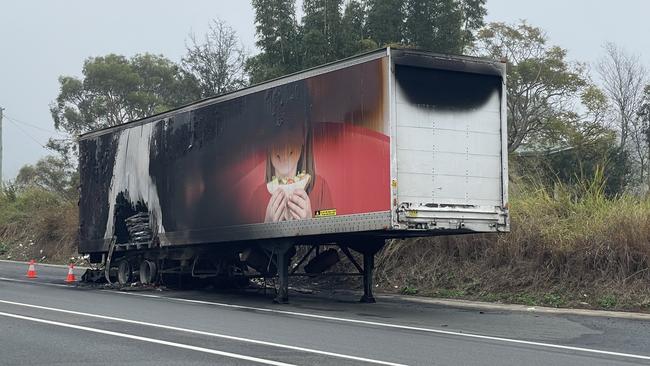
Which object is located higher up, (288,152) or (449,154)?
(288,152)

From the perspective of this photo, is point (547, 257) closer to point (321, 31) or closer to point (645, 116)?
point (321, 31)

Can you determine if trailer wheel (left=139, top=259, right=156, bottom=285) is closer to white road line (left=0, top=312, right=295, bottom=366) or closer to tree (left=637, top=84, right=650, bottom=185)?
white road line (left=0, top=312, right=295, bottom=366)

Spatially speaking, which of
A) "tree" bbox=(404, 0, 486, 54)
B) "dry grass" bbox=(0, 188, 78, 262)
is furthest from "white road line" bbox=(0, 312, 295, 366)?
"tree" bbox=(404, 0, 486, 54)

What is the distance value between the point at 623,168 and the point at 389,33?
44.4 ft

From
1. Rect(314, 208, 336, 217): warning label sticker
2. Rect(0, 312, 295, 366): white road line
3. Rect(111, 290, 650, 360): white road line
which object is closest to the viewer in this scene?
Rect(0, 312, 295, 366): white road line

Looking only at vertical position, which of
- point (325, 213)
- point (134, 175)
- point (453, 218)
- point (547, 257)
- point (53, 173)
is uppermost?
point (53, 173)

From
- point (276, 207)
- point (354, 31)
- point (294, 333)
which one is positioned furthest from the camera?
point (354, 31)

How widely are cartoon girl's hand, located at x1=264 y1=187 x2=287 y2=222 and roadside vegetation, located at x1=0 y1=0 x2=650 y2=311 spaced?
4.91 meters

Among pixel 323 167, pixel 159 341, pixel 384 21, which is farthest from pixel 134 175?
pixel 384 21

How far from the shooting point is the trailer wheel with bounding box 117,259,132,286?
20.6 metres

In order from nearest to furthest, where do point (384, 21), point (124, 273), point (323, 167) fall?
point (323, 167) → point (124, 273) → point (384, 21)

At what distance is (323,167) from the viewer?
583 inches

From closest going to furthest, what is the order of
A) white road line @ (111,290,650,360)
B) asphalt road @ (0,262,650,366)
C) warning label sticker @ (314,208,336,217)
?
asphalt road @ (0,262,650,366) → white road line @ (111,290,650,360) → warning label sticker @ (314,208,336,217)

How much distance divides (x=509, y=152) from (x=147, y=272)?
68.8 feet
